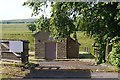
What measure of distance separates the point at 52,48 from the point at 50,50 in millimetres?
250

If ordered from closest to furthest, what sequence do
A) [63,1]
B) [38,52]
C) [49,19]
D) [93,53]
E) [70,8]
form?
[63,1] < [70,8] < [49,19] < [93,53] < [38,52]

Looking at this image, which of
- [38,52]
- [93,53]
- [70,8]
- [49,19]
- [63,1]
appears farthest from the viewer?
[38,52]

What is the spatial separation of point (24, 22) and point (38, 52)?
5.84 m

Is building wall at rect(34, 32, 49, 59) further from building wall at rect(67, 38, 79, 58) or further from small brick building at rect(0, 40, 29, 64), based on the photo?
small brick building at rect(0, 40, 29, 64)

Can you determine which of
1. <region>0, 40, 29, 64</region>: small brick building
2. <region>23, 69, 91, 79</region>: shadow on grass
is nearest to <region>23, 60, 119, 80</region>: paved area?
<region>23, 69, 91, 79</region>: shadow on grass

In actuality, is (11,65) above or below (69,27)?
below

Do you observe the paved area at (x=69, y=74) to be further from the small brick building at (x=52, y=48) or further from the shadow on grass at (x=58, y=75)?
the small brick building at (x=52, y=48)

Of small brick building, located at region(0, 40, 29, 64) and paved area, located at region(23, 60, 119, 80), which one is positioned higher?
small brick building, located at region(0, 40, 29, 64)

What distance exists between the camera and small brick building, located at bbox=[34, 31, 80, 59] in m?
15.2

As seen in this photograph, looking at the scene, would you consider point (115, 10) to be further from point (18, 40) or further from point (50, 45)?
point (50, 45)

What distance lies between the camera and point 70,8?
9.93 metres

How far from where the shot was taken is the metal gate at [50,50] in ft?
49.8

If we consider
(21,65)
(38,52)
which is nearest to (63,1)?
(21,65)

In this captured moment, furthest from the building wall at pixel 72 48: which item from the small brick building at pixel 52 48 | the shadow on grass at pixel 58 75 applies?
the shadow on grass at pixel 58 75
